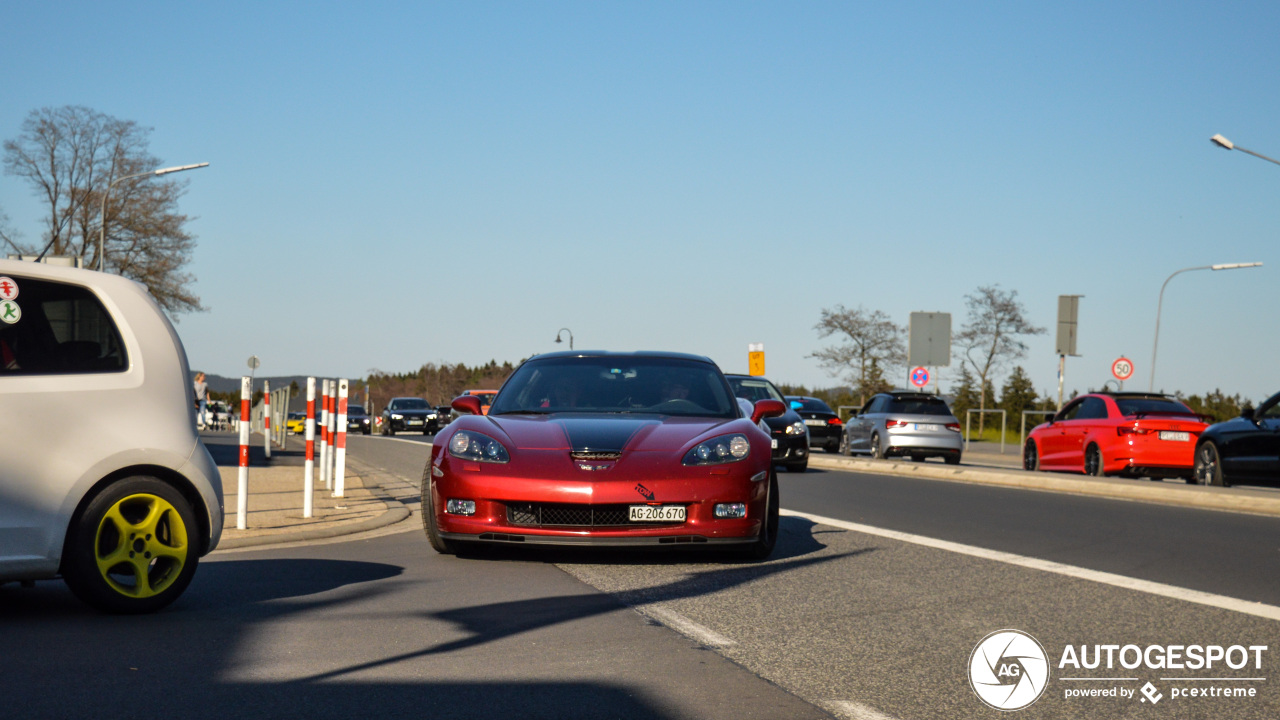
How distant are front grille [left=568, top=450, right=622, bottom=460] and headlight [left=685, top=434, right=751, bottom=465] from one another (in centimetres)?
49

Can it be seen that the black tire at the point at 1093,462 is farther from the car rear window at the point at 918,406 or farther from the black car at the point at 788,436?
the car rear window at the point at 918,406

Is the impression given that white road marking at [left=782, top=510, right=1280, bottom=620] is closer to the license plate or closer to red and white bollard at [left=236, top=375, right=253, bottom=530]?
the license plate

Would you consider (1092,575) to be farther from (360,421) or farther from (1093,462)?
(360,421)

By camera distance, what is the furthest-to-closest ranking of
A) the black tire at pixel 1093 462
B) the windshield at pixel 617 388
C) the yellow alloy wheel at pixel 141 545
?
the black tire at pixel 1093 462 → the windshield at pixel 617 388 → the yellow alloy wheel at pixel 141 545

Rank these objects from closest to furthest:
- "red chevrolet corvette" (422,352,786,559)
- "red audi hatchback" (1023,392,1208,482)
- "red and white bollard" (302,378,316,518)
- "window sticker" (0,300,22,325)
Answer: "window sticker" (0,300,22,325)
"red chevrolet corvette" (422,352,786,559)
"red and white bollard" (302,378,316,518)
"red audi hatchback" (1023,392,1208,482)

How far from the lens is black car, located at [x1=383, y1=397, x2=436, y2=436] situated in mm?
50375

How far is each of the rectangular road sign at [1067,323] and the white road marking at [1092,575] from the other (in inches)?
922

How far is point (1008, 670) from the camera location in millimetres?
5379

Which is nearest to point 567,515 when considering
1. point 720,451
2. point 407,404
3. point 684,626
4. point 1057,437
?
point 720,451

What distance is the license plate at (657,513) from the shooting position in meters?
8.15

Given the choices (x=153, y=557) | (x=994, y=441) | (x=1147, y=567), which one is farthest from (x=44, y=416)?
(x=994, y=441)

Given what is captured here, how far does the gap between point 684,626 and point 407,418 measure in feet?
148

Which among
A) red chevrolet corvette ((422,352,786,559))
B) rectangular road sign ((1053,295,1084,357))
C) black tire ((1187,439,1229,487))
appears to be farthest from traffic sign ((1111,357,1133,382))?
red chevrolet corvette ((422,352,786,559))

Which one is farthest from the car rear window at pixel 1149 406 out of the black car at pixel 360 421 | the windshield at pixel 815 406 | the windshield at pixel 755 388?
the black car at pixel 360 421
